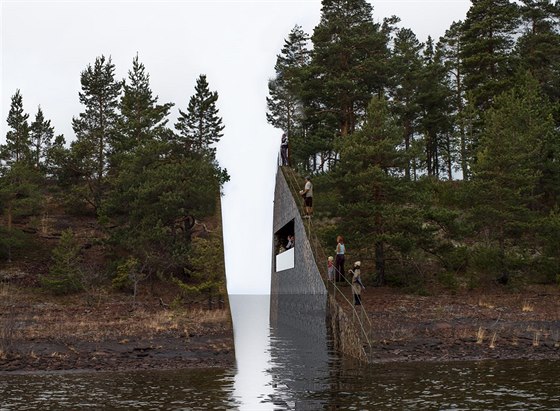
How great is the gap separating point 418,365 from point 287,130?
48185 mm

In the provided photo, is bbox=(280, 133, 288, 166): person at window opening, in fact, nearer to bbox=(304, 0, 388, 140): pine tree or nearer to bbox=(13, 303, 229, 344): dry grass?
bbox=(304, 0, 388, 140): pine tree

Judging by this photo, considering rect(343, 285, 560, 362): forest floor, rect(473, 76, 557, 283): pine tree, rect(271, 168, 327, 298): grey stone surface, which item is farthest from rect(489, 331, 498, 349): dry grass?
rect(473, 76, 557, 283): pine tree

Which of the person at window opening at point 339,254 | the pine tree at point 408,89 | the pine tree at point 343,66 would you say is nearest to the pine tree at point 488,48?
the pine tree at point 408,89

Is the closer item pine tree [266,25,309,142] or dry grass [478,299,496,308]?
dry grass [478,299,496,308]

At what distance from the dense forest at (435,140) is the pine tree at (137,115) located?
12495 mm

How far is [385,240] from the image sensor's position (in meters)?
32.2

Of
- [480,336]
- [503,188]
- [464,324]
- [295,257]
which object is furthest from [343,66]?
[480,336]

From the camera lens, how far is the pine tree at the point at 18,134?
5830 cm

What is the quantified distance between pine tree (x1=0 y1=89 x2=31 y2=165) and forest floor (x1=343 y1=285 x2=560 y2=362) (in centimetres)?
Result: 3980

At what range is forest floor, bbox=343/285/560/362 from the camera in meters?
21.3

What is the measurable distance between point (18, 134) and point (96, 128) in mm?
12691

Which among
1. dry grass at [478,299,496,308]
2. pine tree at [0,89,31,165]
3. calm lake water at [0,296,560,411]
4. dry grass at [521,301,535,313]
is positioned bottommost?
calm lake water at [0,296,560,411]

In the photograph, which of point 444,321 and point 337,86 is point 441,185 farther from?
point 444,321

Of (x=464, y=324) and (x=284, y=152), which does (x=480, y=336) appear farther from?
(x=284, y=152)
